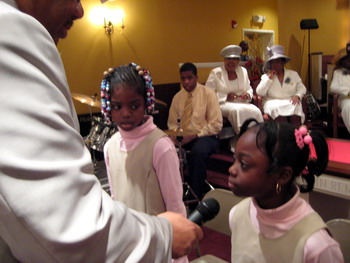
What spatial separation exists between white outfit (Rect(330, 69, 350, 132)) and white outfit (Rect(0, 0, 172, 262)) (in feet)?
15.3

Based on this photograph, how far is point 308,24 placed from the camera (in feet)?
24.3

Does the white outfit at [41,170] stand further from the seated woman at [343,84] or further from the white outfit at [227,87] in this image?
the seated woman at [343,84]

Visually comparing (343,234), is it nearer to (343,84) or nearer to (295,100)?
(295,100)

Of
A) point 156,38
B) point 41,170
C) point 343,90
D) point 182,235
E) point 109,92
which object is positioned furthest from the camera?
point 156,38

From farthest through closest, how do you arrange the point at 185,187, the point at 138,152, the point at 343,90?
the point at 343,90 → the point at 185,187 → the point at 138,152

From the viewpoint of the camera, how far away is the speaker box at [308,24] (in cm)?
739

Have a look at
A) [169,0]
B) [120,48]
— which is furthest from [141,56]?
[169,0]

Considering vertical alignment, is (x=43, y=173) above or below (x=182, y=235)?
above

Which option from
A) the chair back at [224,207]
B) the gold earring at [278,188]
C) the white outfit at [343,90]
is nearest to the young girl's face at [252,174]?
the gold earring at [278,188]

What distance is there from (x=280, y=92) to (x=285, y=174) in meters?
3.91

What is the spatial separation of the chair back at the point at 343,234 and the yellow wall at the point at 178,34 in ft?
12.1

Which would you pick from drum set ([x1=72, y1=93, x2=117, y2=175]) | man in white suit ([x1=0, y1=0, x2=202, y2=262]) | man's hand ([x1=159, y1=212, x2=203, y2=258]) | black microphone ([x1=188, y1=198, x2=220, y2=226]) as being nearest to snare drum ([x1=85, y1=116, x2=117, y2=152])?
drum set ([x1=72, y1=93, x2=117, y2=175])

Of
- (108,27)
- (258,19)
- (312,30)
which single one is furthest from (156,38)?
(312,30)

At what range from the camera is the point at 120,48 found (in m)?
4.96
